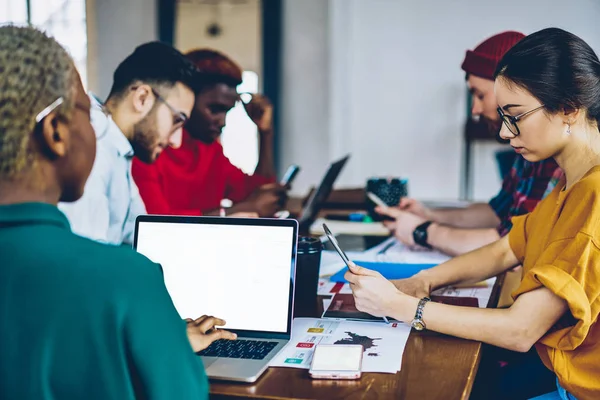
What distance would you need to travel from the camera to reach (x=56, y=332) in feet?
2.20

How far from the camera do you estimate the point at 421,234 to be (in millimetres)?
1902

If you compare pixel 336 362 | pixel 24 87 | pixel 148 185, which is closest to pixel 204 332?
pixel 336 362

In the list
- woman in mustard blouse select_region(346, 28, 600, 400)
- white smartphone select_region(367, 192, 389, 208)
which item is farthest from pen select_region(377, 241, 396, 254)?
woman in mustard blouse select_region(346, 28, 600, 400)

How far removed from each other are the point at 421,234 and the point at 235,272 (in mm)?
922

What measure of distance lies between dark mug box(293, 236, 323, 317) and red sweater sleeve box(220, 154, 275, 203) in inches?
56.4

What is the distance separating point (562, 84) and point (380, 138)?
3.79 metres

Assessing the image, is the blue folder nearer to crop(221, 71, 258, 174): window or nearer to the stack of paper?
the stack of paper

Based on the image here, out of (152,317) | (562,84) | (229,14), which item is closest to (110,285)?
(152,317)

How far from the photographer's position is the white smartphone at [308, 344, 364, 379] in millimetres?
938

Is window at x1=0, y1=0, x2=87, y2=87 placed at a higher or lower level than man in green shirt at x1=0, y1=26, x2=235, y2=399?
higher

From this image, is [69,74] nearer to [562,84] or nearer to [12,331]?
[12,331]

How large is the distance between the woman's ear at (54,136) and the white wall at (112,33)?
3794 millimetres

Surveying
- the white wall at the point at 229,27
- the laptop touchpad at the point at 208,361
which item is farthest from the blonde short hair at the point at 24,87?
the white wall at the point at 229,27

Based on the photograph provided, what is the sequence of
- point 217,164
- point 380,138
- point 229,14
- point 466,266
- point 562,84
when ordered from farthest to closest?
point 380,138 → point 229,14 → point 217,164 → point 466,266 → point 562,84
